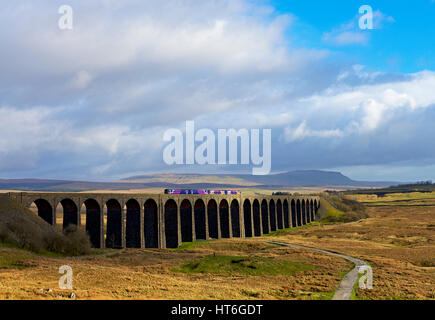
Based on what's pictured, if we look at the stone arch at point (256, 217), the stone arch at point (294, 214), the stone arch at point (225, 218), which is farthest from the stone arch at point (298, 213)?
the stone arch at point (225, 218)

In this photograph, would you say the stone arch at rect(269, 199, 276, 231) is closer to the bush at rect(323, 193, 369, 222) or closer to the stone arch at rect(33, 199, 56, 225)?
the bush at rect(323, 193, 369, 222)

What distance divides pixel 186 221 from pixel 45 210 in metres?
26.0

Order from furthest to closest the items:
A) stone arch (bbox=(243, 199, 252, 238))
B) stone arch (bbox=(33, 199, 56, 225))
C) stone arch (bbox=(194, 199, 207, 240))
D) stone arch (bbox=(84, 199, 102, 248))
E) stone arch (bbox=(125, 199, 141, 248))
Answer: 1. stone arch (bbox=(243, 199, 252, 238))
2. stone arch (bbox=(194, 199, 207, 240))
3. stone arch (bbox=(125, 199, 141, 248))
4. stone arch (bbox=(84, 199, 102, 248))
5. stone arch (bbox=(33, 199, 56, 225))

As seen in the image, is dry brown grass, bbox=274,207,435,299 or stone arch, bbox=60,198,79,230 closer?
dry brown grass, bbox=274,207,435,299

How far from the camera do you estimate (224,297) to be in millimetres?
29156

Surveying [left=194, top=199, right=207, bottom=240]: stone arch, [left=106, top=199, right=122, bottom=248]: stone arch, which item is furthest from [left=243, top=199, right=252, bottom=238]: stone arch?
[left=106, top=199, right=122, bottom=248]: stone arch

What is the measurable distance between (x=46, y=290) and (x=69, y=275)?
4.96 meters

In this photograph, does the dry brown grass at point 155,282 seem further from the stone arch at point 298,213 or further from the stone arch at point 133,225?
the stone arch at point 298,213

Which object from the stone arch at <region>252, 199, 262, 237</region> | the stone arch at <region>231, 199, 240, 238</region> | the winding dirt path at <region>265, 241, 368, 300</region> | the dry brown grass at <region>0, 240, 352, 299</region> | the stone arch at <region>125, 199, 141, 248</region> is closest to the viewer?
the dry brown grass at <region>0, 240, 352, 299</region>

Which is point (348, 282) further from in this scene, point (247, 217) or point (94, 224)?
point (247, 217)

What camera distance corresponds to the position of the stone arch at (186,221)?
2753 inches

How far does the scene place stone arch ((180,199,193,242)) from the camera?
69938mm

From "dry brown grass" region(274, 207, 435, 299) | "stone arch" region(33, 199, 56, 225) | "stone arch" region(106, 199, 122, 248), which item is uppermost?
"stone arch" region(33, 199, 56, 225)

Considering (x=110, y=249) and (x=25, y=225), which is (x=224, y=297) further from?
(x=110, y=249)
